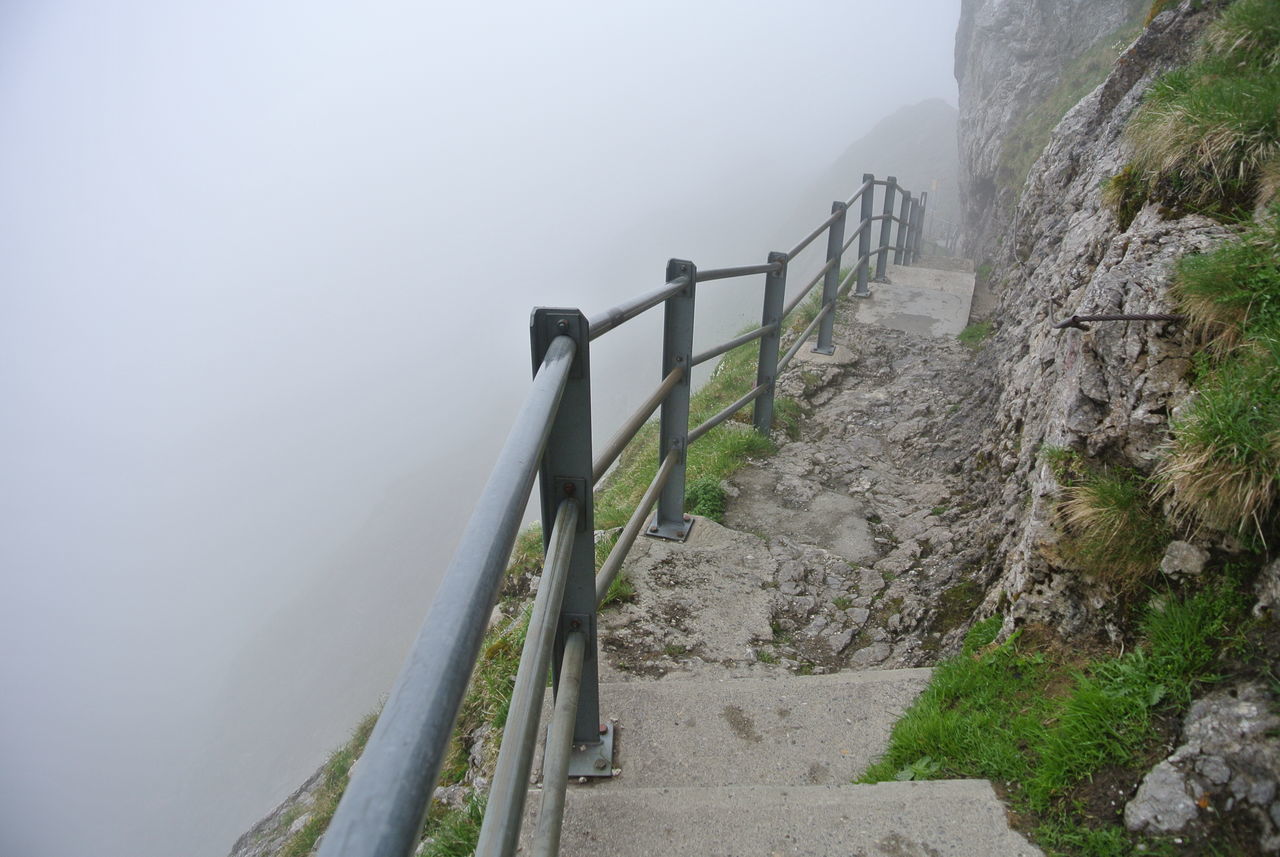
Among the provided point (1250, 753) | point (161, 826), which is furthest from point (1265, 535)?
point (161, 826)

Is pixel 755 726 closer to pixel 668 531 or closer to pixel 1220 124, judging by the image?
pixel 668 531

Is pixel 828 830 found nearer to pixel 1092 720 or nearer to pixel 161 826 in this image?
pixel 1092 720

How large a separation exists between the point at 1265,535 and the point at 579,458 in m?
1.69

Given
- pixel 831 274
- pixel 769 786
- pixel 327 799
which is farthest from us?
pixel 327 799

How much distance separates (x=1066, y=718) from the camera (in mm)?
1924

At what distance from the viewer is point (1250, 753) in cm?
153

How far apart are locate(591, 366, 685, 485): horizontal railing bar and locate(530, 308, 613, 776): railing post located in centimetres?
7

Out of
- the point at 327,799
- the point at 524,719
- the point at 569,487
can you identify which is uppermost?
the point at 569,487

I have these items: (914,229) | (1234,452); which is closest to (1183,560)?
(1234,452)

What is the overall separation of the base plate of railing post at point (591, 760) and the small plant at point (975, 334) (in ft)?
21.0

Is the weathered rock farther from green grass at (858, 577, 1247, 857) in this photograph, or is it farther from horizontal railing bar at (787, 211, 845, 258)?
horizontal railing bar at (787, 211, 845, 258)

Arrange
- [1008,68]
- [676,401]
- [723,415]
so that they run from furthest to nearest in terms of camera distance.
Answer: [1008,68] → [723,415] → [676,401]

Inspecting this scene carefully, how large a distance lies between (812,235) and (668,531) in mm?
2722

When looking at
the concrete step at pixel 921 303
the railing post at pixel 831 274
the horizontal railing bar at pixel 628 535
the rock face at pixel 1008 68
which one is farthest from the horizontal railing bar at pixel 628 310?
the rock face at pixel 1008 68
